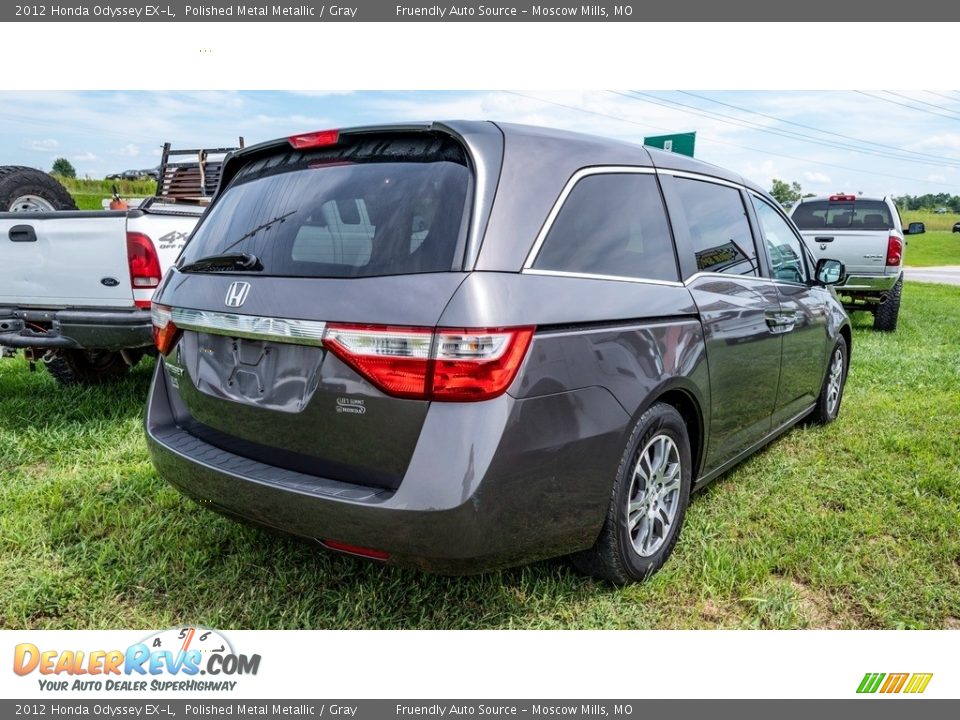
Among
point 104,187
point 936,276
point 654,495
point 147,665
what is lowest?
point 936,276

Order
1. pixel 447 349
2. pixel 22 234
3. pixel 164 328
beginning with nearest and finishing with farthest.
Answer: pixel 447 349
pixel 164 328
pixel 22 234

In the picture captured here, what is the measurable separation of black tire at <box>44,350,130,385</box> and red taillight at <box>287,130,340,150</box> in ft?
11.3

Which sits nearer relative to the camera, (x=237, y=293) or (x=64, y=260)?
(x=237, y=293)

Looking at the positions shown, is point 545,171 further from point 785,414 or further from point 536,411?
point 785,414

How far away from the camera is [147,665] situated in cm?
234

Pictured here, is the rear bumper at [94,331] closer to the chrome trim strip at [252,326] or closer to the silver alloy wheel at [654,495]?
the chrome trim strip at [252,326]

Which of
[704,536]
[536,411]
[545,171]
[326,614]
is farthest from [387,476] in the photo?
[704,536]

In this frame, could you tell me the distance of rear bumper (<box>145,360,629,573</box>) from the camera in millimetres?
1967

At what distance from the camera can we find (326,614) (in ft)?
8.38

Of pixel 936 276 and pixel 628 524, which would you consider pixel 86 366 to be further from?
pixel 936 276

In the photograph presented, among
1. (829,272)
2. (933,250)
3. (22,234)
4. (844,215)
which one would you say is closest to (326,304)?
(829,272)

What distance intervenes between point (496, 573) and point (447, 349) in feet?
3.93

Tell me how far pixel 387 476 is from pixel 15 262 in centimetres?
403

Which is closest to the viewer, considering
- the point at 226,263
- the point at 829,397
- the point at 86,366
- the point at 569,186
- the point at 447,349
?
the point at 447,349
